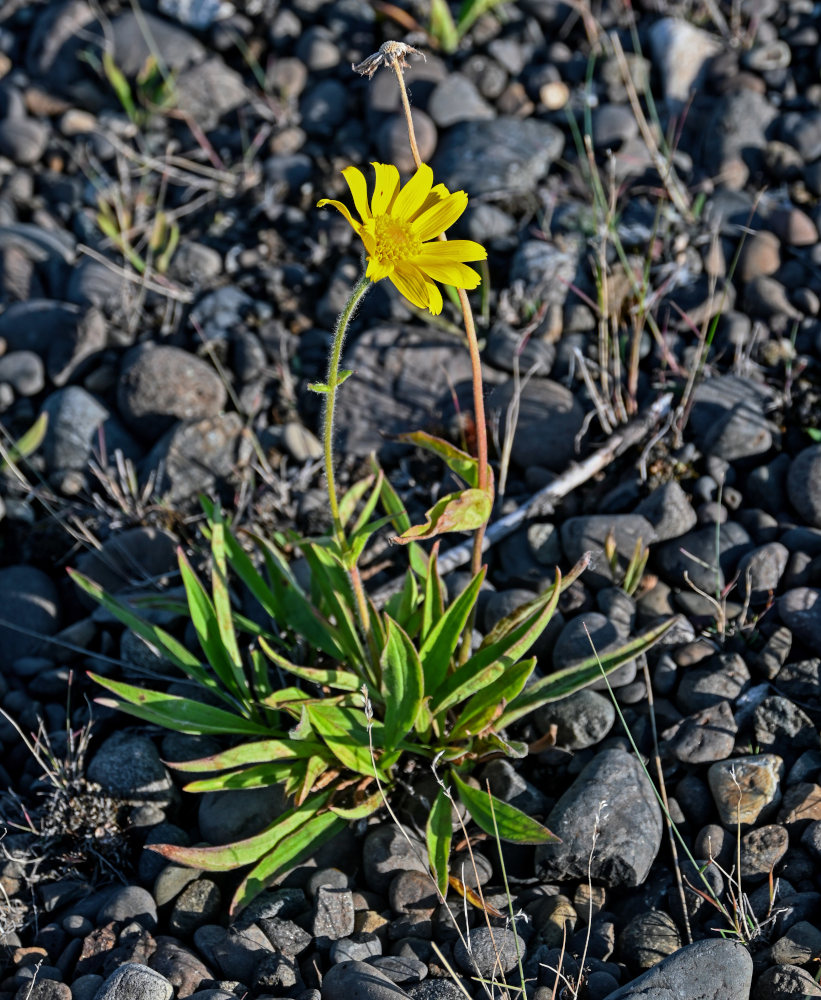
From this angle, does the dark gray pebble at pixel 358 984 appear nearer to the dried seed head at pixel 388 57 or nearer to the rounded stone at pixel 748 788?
the rounded stone at pixel 748 788

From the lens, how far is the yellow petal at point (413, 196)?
7.22 feet

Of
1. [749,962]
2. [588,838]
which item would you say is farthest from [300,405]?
[749,962]

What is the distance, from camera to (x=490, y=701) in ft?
8.52

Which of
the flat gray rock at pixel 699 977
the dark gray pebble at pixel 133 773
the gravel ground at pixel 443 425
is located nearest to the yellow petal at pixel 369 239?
the gravel ground at pixel 443 425

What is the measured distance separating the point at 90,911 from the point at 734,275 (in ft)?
10.5

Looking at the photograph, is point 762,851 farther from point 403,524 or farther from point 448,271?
point 448,271

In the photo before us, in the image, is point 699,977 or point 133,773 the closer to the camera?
point 699,977

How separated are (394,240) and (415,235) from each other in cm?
6

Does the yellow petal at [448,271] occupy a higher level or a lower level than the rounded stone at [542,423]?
higher

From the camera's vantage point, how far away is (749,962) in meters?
2.15

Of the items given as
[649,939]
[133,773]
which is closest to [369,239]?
[133,773]

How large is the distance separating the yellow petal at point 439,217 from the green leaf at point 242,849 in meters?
1.51

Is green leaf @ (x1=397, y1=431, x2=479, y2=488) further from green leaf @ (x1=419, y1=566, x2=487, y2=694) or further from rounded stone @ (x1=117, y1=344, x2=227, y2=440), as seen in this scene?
rounded stone @ (x1=117, y1=344, x2=227, y2=440)

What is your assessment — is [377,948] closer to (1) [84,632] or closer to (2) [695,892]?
(2) [695,892]
